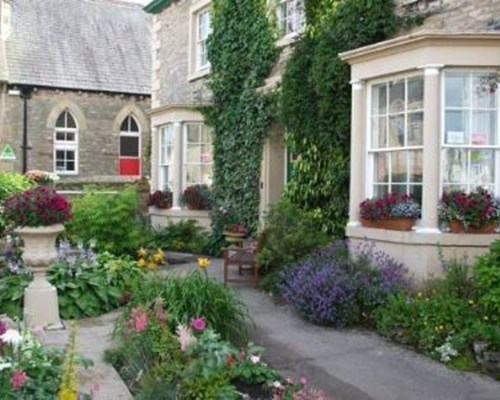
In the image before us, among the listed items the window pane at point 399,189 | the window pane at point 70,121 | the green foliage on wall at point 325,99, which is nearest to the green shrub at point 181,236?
the green foliage on wall at point 325,99

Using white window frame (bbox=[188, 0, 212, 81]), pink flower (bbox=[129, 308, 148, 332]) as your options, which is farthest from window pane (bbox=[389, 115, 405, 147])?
white window frame (bbox=[188, 0, 212, 81])

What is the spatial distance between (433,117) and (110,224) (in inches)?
240

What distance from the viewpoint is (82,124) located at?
28.7 metres

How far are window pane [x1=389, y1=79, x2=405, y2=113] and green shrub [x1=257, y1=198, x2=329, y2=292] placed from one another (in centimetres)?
225

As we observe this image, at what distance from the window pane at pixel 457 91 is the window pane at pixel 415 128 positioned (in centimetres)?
41

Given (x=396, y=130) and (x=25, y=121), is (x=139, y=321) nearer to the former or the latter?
(x=396, y=130)

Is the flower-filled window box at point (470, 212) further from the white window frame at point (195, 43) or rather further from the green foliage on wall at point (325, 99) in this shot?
the white window frame at point (195, 43)

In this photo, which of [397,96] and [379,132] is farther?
[379,132]

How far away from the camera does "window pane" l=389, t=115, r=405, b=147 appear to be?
368 inches

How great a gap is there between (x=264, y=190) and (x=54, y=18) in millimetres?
19575

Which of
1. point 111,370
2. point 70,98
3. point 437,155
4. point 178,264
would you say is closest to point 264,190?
point 178,264

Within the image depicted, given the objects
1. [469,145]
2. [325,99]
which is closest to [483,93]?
[469,145]

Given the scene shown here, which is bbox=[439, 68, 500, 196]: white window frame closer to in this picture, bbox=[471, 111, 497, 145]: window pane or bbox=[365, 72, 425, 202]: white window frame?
bbox=[471, 111, 497, 145]: window pane

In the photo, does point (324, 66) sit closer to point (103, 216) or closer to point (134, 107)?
point (103, 216)
